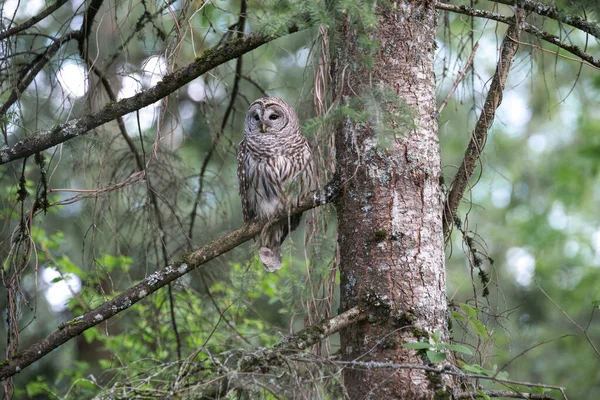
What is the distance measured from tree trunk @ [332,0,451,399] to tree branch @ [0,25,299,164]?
35 centimetres

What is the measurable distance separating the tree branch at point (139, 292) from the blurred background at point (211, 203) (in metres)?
0.23

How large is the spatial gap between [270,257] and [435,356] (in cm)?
173

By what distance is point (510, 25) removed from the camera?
9.17 feet

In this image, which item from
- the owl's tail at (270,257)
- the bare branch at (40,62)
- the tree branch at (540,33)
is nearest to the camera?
the tree branch at (540,33)

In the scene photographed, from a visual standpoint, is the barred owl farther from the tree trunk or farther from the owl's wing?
the tree trunk

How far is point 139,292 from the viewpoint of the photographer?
262 cm

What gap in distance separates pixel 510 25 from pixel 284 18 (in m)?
1.10

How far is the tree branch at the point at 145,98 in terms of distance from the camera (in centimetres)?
259

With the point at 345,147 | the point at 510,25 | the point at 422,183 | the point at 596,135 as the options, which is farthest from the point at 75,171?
the point at 596,135

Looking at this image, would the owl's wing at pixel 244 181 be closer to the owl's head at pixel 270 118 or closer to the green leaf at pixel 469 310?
the owl's head at pixel 270 118

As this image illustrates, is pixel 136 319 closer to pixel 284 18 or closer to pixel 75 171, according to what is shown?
pixel 75 171

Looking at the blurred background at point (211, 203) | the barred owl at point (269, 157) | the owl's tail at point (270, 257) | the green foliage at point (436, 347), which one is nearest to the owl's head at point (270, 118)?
the barred owl at point (269, 157)

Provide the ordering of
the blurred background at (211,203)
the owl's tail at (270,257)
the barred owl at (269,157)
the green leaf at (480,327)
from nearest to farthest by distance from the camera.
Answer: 1. the green leaf at (480,327)
2. the blurred background at (211,203)
3. the owl's tail at (270,257)
4. the barred owl at (269,157)

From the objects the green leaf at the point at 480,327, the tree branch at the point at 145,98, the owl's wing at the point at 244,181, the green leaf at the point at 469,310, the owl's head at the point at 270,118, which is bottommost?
the green leaf at the point at 480,327
